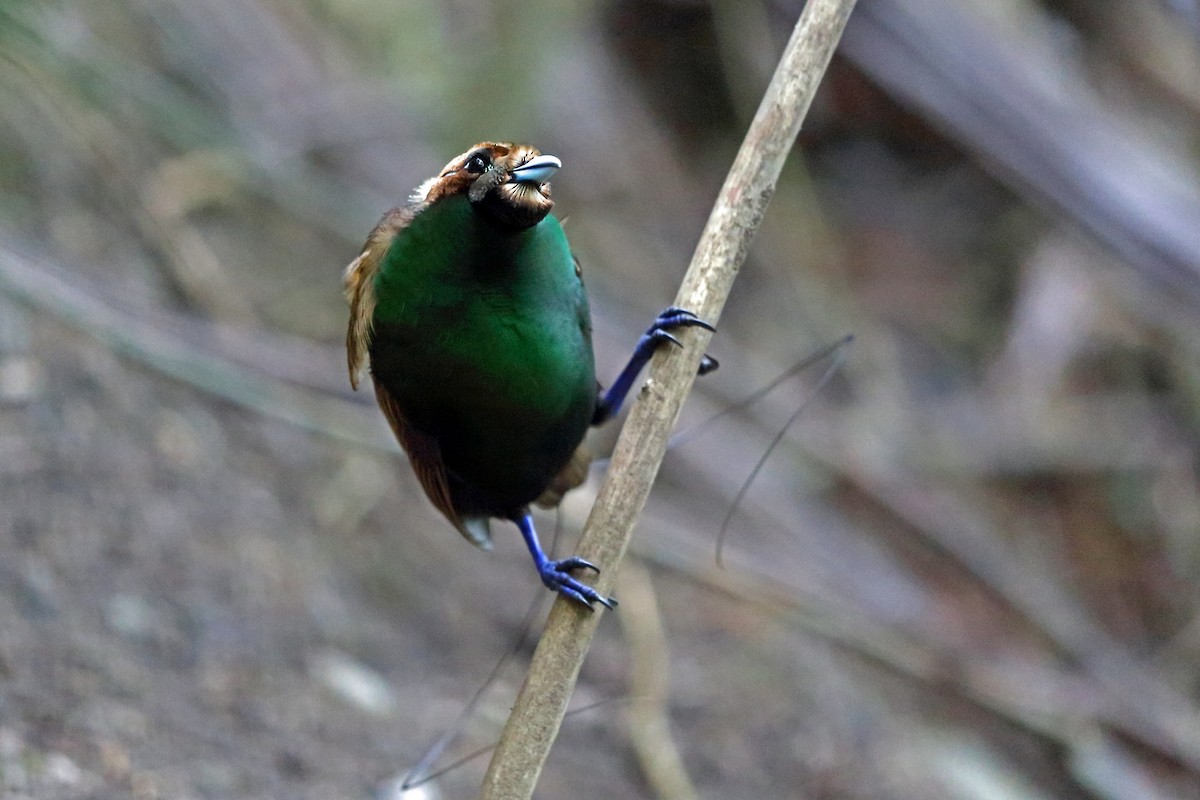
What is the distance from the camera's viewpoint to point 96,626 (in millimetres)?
2918

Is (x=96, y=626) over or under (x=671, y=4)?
under

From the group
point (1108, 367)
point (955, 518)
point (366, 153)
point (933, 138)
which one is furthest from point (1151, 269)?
point (366, 153)

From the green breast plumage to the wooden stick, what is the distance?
0.59ft

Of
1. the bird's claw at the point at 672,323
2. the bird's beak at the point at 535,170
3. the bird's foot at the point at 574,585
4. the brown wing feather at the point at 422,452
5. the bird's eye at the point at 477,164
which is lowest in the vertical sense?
the bird's foot at the point at 574,585

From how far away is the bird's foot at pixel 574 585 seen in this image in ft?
6.37

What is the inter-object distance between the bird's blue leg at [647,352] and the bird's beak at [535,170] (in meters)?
0.38

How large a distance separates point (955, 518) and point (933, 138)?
2227 mm

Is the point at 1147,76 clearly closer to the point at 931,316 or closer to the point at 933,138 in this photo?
the point at 933,138

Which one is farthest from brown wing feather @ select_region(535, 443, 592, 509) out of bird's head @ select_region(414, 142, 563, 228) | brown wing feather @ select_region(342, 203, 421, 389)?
bird's head @ select_region(414, 142, 563, 228)

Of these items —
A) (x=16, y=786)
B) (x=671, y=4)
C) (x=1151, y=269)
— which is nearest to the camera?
(x=16, y=786)

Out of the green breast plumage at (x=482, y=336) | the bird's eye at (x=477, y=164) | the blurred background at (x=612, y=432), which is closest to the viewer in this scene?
the bird's eye at (x=477, y=164)

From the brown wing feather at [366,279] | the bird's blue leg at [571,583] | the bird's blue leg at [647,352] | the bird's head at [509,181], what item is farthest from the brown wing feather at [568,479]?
the bird's head at [509,181]

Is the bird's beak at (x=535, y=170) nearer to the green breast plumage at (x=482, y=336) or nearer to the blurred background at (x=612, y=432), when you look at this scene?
the green breast plumage at (x=482, y=336)

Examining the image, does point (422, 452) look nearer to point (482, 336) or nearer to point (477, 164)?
point (482, 336)
